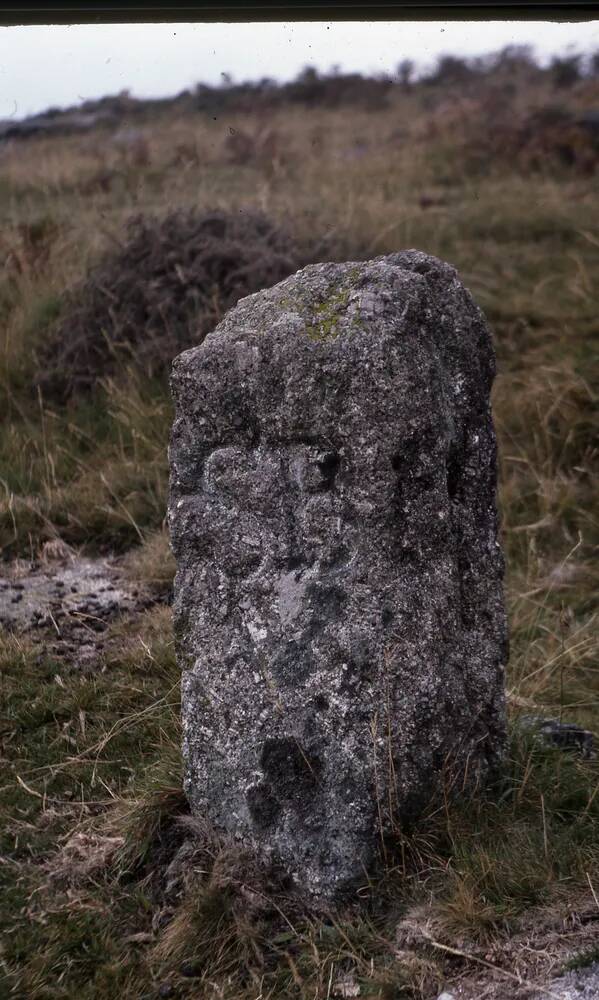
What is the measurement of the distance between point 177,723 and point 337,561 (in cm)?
114

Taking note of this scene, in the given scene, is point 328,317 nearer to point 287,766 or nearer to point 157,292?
point 287,766

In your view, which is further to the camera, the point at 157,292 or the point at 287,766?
the point at 157,292

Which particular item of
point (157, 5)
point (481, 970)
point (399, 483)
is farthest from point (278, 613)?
point (157, 5)

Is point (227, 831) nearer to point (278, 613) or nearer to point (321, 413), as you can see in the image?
point (278, 613)

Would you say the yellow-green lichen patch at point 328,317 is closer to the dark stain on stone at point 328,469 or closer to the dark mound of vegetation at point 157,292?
the dark stain on stone at point 328,469

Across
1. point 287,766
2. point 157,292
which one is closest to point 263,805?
point 287,766

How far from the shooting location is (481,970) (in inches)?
89.3

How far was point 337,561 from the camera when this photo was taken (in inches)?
97.7

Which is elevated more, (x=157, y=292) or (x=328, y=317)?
(x=328, y=317)

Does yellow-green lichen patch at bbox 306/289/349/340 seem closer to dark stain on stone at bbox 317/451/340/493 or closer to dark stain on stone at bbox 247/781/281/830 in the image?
dark stain on stone at bbox 317/451/340/493

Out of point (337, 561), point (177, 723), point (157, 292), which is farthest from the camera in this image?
point (157, 292)

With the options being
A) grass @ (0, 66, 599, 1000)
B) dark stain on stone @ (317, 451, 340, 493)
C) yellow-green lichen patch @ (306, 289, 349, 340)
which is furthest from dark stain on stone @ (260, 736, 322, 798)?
yellow-green lichen patch @ (306, 289, 349, 340)

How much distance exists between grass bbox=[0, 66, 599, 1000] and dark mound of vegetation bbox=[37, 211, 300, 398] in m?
0.18

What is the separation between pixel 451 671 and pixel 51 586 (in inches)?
91.1
